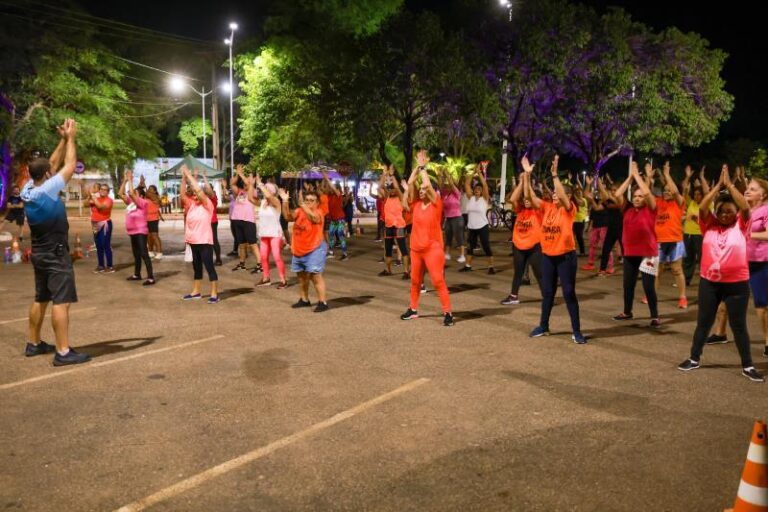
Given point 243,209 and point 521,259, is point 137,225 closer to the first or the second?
point 243,209

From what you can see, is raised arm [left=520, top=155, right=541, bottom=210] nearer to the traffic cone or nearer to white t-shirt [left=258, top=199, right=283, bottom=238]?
white t-shirt [left=258, top=199, right=283, bottom=238]

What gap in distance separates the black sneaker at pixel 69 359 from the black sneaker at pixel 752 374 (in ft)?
20.9

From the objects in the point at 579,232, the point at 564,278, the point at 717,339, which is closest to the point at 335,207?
the point at 579,232

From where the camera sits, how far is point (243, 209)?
44.0 feet

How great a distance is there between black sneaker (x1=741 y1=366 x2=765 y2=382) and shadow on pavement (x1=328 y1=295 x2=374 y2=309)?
208 inches

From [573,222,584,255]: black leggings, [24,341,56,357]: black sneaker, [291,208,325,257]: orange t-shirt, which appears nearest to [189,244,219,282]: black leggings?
[291,208,325,257]: orange t-shirt

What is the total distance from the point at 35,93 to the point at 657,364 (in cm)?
2843

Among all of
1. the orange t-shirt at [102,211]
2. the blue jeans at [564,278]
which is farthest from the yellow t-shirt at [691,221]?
the orange t-shirt at [102,211]

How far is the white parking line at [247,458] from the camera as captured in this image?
3738mm

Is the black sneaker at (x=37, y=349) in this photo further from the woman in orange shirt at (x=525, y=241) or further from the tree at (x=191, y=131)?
the tree at (x=191, y=131)

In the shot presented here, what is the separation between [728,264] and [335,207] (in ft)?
33.6

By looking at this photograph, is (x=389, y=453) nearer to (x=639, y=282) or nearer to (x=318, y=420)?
(x=318, y=420)

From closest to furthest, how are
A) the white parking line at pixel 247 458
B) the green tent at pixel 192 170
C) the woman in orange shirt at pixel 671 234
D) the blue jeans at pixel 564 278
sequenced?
the white parking line at pixel 247 458 < the blue jeans at pixel 564 278 < the woman in orange shirt at pixel 671 234 < the green tent at pixel 192 170

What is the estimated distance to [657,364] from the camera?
21.4 feet
